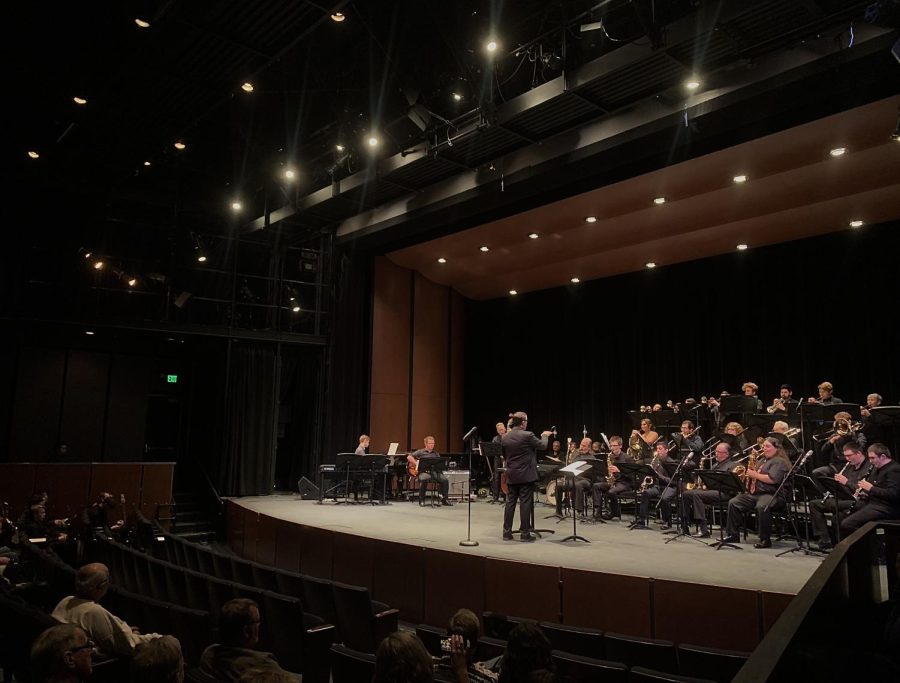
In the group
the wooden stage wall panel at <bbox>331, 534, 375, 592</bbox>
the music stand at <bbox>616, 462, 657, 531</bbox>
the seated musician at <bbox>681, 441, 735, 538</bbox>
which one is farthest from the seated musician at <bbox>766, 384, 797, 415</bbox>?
the wooden stage wall panel at <bbox>331, 534, 375, 592</bbox>

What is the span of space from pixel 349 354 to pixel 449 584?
29.3ft

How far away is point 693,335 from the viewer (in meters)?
13.8

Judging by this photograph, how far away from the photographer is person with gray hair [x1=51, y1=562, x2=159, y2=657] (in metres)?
3.68

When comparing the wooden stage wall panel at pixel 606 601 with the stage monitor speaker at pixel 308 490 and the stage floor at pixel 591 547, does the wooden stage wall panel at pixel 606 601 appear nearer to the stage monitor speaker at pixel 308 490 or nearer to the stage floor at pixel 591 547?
the stage floor at pixel 591 547

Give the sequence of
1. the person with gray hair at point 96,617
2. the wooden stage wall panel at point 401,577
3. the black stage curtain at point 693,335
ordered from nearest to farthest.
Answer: the person with gray hair at point 96,617
the wooden stage wall panel at point 401,577
the black stage curtain at point 693,335

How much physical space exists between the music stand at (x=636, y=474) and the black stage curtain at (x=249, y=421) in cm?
769

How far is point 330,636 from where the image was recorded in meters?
3.97

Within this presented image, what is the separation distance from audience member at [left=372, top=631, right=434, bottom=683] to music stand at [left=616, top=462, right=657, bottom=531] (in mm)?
6352

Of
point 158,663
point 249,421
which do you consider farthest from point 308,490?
point 158,663

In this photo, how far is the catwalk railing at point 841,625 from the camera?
2195 millimetres

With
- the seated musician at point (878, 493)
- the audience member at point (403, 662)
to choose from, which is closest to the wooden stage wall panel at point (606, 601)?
the audience member at point (403, 662)

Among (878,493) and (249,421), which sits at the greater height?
(249,421)

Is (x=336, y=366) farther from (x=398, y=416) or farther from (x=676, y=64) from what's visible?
(x=676, y=64)

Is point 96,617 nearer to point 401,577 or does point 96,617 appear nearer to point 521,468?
point 401,577
